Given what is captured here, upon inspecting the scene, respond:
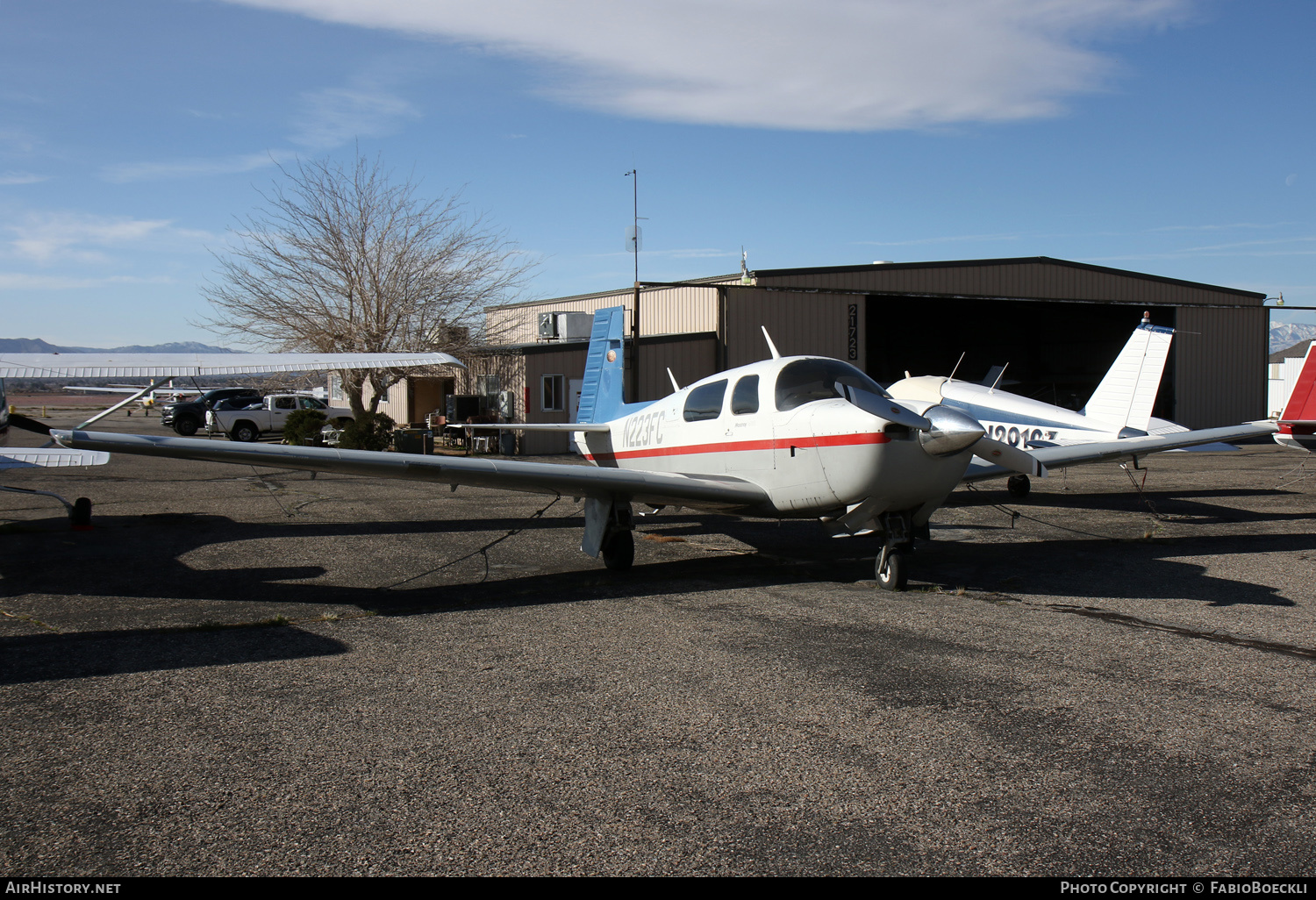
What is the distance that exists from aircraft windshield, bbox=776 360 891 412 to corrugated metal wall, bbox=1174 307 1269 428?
1132 inches

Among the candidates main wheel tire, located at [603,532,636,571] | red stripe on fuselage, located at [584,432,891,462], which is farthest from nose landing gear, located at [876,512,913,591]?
main wheel tire, located at [603,532,636,571]

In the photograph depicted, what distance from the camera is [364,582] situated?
7809mm

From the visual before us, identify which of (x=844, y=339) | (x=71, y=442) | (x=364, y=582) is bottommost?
(x=364, y=582)

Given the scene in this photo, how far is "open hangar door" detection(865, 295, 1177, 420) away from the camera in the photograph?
37281 mm

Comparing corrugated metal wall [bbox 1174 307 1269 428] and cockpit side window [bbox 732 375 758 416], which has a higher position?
corrugated metal wall [bbox 1174 307 1269 428]

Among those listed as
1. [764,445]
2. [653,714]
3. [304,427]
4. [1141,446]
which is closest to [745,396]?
[764,445]

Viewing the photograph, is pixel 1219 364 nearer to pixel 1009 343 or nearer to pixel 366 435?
pixel 1009 343

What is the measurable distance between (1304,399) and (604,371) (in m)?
10.2

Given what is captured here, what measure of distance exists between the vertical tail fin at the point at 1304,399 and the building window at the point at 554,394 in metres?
17.9

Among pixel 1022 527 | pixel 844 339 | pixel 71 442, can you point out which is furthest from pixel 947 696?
pixel 844 339

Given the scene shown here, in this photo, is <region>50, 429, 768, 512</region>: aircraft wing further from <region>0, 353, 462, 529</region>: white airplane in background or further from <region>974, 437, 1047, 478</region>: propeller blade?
<region>974, 437, 1047, 478</region>: propeller blade

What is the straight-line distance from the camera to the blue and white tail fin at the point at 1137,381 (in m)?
13.4
